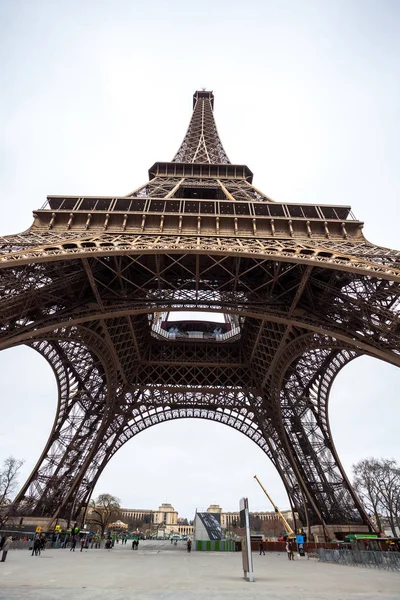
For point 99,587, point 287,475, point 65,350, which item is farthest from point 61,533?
point 99,587

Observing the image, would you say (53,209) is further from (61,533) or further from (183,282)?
(61,533)

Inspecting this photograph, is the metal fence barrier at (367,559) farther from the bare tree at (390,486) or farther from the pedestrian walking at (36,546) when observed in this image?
the bare tree at (390,486)

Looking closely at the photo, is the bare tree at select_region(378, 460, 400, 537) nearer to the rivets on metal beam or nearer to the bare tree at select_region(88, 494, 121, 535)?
the bare tree at select_region(88, 494, 121, 535)

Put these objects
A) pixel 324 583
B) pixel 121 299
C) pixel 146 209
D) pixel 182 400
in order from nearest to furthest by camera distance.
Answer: pixel 324 583 → pixel 121 299 → pixel 146 209 → pixel 182 400

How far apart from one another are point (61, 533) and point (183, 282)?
22.5m

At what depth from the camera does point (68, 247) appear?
17234 millimetres

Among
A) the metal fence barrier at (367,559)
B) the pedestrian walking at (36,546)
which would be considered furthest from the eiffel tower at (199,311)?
the pedestrian walking at (36,546)

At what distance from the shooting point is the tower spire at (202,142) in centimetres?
4006

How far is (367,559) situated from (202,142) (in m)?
39.3

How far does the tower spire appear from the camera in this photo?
40062 millimetres

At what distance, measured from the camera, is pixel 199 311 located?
69.0ft

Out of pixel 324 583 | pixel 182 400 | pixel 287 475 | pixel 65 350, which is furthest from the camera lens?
pixel 182 400

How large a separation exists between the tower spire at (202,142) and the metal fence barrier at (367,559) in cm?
3133

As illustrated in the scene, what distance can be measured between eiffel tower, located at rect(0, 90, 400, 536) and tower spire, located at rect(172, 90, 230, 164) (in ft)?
0.96
